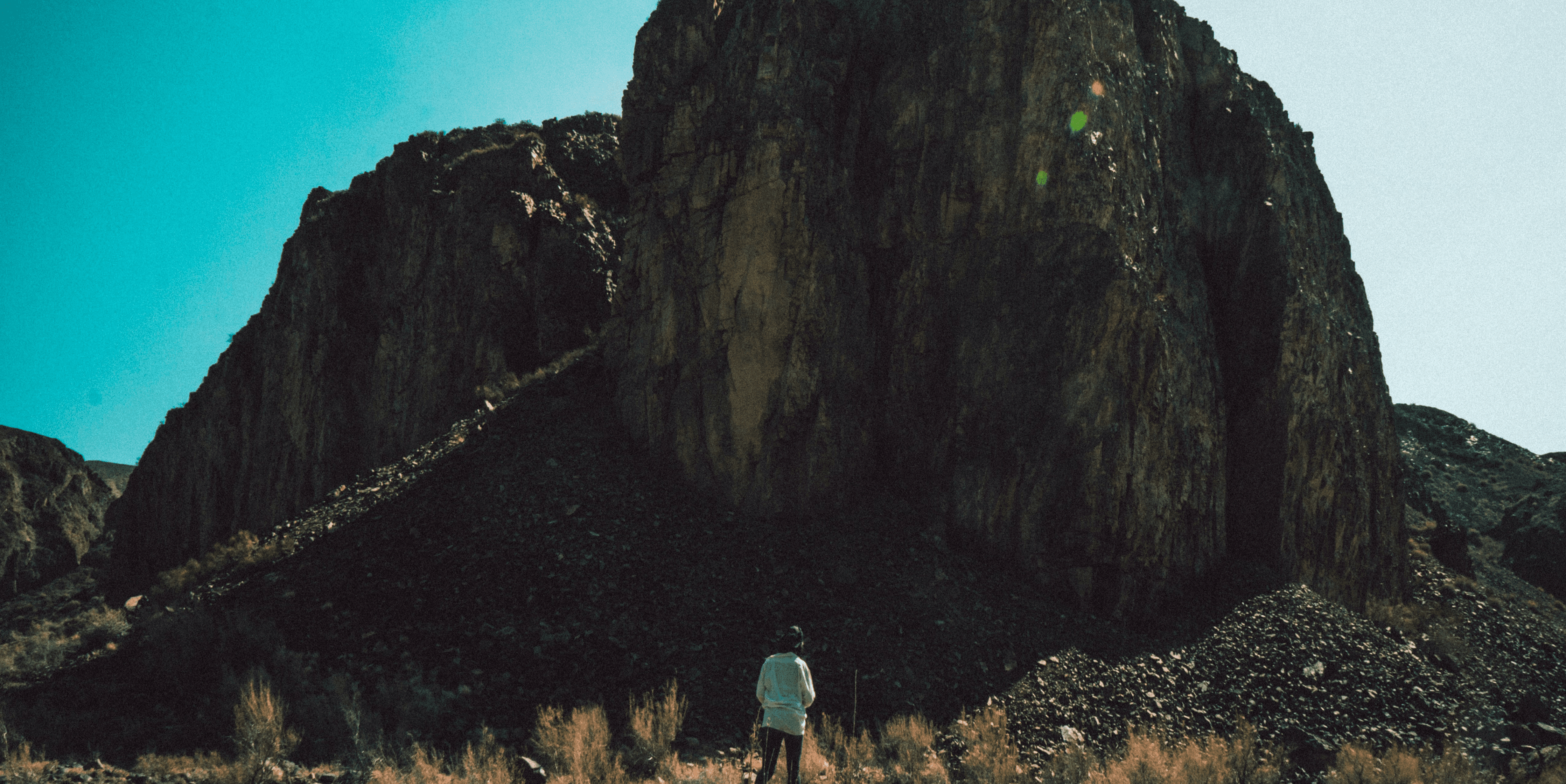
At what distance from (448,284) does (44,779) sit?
64.3 ft

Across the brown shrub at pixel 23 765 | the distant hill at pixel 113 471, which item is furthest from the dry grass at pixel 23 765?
the distant hill at pixel 113 471

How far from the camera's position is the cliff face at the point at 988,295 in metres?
14.3

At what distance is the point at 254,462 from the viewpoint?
3088 cm

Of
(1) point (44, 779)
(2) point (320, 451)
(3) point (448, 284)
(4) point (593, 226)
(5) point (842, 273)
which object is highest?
(4) point (593, 226)

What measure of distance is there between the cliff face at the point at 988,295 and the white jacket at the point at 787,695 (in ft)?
23.5

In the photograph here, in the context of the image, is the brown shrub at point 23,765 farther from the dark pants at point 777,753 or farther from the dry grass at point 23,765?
the dark pants at point 777,753

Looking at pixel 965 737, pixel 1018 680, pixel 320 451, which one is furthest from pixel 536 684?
pixel 320 451

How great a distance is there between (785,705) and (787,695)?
4.1 inches

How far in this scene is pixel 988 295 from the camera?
15578 mm

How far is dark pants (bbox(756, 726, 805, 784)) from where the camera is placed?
24.6 feet

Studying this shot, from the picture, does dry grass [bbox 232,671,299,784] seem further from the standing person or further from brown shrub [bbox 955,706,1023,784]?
brown shrub [bbox 955,706,1023,784]

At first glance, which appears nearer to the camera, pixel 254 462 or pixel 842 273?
pixel 842 273

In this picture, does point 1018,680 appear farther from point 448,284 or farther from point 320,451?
point 320,451

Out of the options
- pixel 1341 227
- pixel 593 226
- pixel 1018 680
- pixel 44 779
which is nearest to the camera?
pixel 44 779
